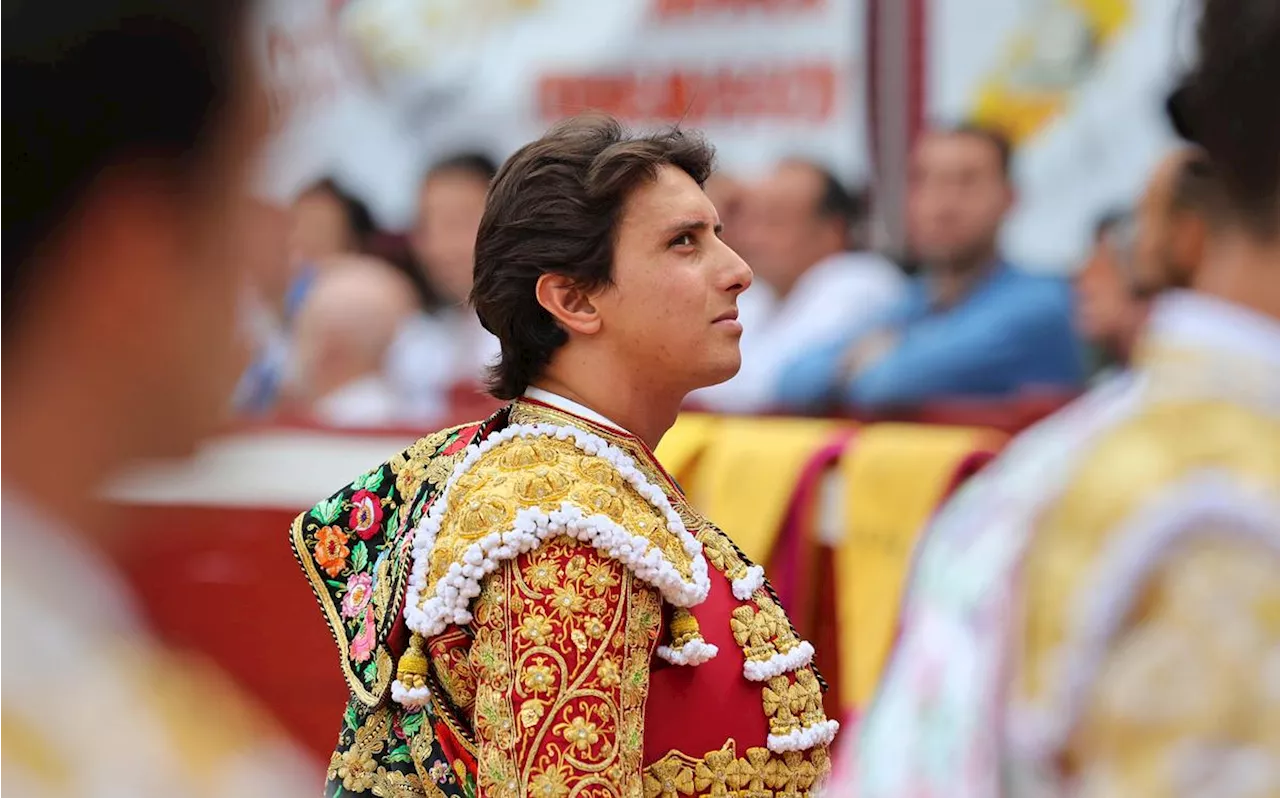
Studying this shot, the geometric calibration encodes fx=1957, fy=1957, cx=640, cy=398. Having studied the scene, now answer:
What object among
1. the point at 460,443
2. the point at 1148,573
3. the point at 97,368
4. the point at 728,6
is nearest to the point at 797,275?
the point at 728,6

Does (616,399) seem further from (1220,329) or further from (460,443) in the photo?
(1220,329)

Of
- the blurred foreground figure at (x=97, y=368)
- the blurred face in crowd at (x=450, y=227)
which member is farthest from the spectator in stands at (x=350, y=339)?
the blurred foreground figure at (x=97, y=368)

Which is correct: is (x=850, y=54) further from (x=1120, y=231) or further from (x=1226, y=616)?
(x=1226, y=616)

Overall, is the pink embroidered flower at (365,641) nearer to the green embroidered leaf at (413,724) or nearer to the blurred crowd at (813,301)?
the green embroidered leaf at (413,724)

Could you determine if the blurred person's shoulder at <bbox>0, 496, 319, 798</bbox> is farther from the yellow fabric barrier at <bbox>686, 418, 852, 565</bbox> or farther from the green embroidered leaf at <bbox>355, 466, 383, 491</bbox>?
the yellow fabric barrier at <bbox>686, 418, 852, 565</bbox>

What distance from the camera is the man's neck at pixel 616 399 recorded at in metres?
2.53

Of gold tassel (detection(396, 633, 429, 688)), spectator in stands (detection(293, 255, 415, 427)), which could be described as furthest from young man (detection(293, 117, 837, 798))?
spectator in stands (detection(293, 255, 415, 427))

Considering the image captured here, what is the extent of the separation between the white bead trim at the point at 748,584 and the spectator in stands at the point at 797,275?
278 cm

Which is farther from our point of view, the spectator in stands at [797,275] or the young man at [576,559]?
the spectator in stands at [797,275]

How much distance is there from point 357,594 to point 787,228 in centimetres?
345

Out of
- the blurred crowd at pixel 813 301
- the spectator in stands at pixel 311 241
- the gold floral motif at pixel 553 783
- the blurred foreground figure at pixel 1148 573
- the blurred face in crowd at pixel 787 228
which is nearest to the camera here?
the blurred foreground figure at pixel 1148 573

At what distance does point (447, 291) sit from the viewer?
657cm

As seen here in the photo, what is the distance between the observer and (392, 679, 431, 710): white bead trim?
2.39 metres

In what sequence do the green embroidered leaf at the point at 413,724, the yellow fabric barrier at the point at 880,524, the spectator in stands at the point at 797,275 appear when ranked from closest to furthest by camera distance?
the green embroidered leaf at the point at 413,724
the yellow fabric barrier at the point at 880,524
the spectator in stands at the point at 797,275
